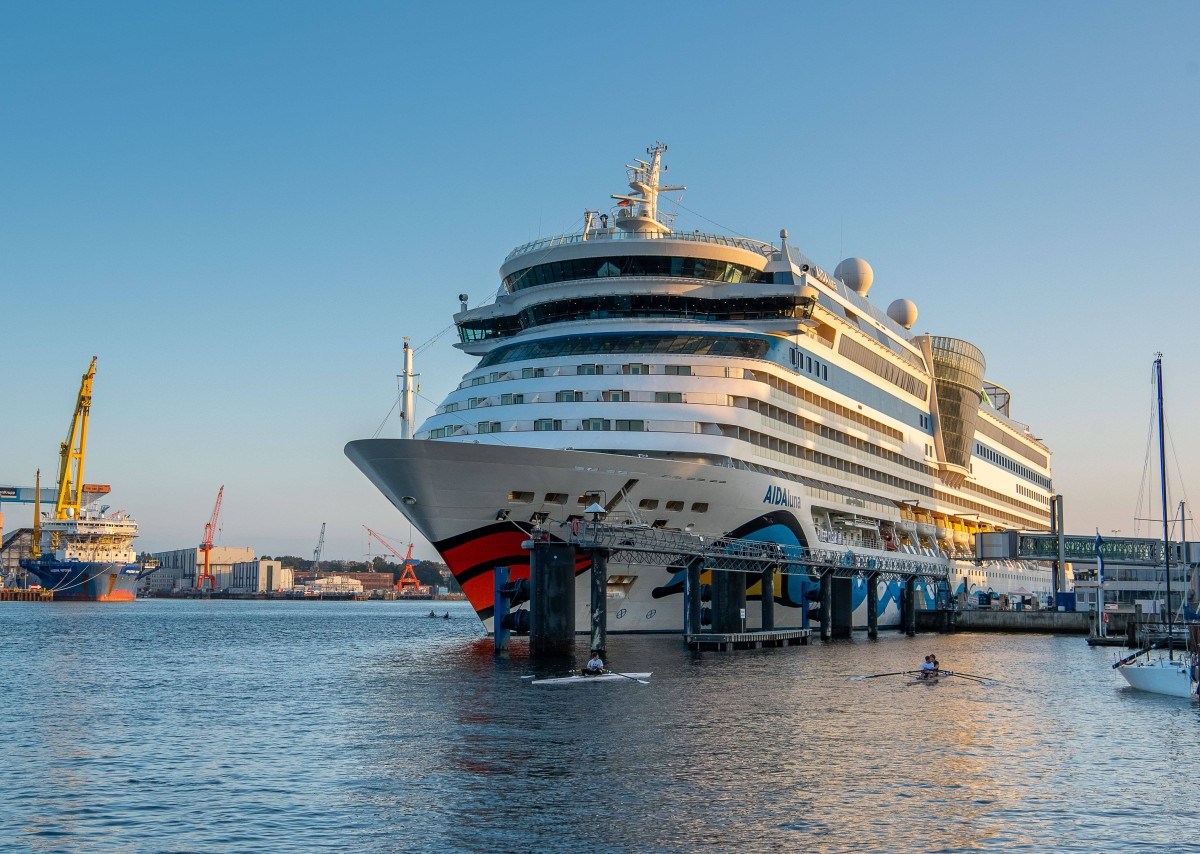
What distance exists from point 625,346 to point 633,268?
16.4ft

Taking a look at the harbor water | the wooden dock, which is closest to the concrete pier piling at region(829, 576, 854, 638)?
the wooden dock

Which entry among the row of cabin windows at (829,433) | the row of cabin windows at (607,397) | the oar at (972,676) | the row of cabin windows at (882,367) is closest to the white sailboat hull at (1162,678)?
the oar at (972,676)

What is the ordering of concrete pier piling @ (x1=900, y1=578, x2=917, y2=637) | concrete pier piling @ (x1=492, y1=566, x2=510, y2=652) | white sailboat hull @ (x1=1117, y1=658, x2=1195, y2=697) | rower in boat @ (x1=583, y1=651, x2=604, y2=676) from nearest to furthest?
rower in boat @ (x1=583, y1=651, x2=604, y2=676), white sailboat hull @ (x1=1117, y1=658, x2=1195, y2=697), concrete pier piling @ (x1=492, y1=566, x2=510, y2=652), concrete pier piling @ (x1=900, y1=578, x2=917, y2=637)

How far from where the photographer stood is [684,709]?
35250 mm

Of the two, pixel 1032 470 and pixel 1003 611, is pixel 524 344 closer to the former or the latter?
pixel 1003 611

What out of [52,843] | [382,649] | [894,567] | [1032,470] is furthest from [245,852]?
[1032,470]

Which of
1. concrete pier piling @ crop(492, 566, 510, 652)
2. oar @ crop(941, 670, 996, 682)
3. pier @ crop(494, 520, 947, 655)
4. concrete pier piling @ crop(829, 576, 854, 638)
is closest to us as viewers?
pier @ crop(494, 520, 947, 655)

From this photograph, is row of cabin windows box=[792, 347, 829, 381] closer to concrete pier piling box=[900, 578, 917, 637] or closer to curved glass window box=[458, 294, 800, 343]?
curved glass window box=[458, 294, 800, 343]

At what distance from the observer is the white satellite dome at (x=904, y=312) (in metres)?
93.0

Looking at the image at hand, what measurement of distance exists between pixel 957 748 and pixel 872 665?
21431 millimetres

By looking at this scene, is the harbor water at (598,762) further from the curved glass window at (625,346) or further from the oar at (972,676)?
the curved glass window at (625,346)

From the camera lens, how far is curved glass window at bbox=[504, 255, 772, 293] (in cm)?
5984

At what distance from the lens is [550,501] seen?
48.8 meters

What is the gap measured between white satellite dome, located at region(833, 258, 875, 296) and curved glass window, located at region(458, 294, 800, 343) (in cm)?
2525
